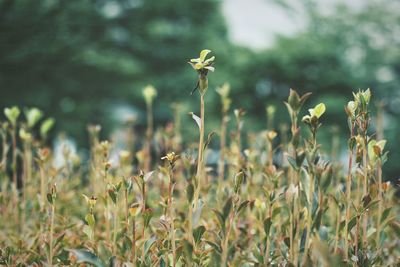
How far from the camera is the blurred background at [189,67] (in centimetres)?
1408

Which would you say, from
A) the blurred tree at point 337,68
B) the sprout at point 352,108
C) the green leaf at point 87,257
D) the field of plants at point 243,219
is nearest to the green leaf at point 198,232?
the field of plants at point 243,219

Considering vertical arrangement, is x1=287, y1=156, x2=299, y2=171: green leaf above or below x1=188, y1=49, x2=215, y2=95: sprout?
below

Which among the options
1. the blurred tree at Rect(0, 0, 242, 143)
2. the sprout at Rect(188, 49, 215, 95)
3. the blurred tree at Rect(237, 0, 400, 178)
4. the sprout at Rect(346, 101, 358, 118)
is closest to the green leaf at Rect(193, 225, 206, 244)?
the sprout at Rect(188, 49, 215, 95)

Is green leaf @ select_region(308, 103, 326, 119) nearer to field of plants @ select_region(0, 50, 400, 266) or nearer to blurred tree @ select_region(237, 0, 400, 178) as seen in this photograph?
field of plants @ select_region(0, 50, 400, 266)

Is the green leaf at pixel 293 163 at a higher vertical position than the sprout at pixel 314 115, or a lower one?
lower

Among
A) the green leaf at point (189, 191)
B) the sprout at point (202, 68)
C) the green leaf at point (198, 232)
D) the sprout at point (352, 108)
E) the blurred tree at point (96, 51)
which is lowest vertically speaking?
the green leaf at point (198, 232)

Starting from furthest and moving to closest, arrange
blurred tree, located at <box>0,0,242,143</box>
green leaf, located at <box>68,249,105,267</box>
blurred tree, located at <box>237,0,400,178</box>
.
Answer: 1. blurred tree, located at <box>237,0,400,178</box>
2. blurred tree, located at <box>0,0,242,143</box>
3. green leaf, located at <box>68,249,105,267</box>

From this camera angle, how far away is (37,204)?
68.3 inches

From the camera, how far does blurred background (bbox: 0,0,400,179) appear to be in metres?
14.1

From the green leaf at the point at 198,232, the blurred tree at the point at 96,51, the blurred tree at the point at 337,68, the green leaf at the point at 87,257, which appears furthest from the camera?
the blurred tree at the point at 337,68

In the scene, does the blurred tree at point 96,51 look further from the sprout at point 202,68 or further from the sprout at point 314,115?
the sprout at point 314,115

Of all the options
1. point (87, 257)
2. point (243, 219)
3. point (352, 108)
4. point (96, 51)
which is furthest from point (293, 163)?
point (96, 51)

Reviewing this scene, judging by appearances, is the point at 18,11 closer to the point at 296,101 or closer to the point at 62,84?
the point at 62,84

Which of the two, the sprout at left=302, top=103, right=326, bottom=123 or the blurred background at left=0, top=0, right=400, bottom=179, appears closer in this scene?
the sprout at left=302, top=103, right=326, bottom=123
